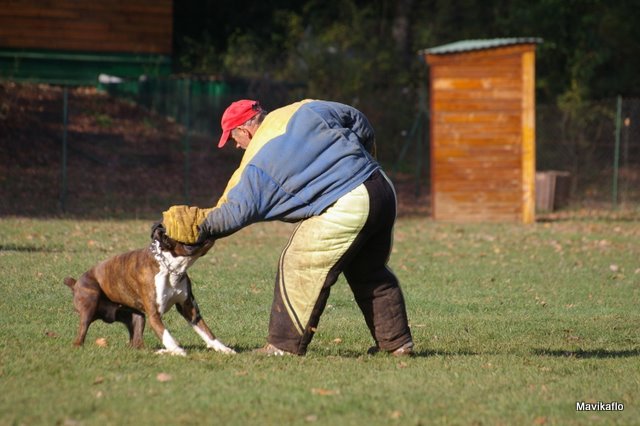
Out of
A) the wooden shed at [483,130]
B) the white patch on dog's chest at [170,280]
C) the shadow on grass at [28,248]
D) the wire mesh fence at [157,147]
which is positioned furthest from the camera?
the wire mesh fence at [157,147]

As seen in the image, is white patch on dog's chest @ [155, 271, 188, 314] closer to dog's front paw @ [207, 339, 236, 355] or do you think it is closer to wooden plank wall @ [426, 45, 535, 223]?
dog's front paw @ [207, 339, 236, 355]

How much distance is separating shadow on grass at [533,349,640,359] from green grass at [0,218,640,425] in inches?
0.9

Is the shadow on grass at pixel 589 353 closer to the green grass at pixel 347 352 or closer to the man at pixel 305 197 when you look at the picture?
the green grass at pixel 347 352

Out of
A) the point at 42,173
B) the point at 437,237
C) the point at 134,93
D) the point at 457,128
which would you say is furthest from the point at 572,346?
the point at 134,93

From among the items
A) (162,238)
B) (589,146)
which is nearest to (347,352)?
(162,238)

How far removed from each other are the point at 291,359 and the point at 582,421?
213 centimetres

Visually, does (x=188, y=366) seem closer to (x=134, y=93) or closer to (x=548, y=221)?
(x=548, y=221)

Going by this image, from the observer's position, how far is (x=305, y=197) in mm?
6918

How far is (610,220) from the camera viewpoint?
68.3 ft

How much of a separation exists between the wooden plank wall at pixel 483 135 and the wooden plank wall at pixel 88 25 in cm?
1106

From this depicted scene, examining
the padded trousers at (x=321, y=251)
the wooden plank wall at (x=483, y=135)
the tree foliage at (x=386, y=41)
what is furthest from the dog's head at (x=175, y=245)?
the tree foliage at (x=386, y=41)

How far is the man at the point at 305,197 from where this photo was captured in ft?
22.3

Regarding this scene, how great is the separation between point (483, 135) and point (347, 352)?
495 inches

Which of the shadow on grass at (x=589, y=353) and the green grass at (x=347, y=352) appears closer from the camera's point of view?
the green grass at (x=347, y=352)
